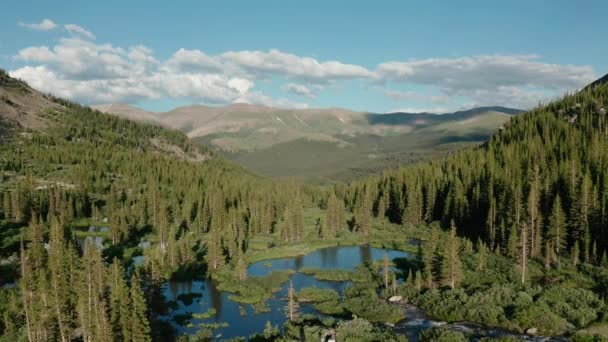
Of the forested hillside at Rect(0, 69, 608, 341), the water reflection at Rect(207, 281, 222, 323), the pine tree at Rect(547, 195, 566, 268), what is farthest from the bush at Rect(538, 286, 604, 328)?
the water reflection at Rect(207, 281, 222, 323)

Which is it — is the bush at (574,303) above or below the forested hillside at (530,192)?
below

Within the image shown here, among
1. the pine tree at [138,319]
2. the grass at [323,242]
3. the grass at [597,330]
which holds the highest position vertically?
the pine tree at [138,319]

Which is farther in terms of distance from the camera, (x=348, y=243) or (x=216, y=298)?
(x=348, y=243)

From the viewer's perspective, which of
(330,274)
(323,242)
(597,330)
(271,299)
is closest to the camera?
(597,330)

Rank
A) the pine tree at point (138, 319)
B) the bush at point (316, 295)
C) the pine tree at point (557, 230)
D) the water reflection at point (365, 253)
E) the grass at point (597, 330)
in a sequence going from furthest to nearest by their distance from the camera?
the water reflection at point (365, 253) < the pine tree at point (557, 230) < the bush at point (316, 295) < the grass at point (597, 330) < the pine tree at point (138, 319)

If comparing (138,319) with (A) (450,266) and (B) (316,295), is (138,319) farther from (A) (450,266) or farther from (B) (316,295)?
(A) (450,266)

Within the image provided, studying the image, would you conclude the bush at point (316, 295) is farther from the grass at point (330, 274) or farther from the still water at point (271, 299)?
the grass at point (330, 274)

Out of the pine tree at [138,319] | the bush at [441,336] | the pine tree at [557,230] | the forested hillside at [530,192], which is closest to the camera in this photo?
the pine tree at [138,319]

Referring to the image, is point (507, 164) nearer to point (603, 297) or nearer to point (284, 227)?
point (284, 227)

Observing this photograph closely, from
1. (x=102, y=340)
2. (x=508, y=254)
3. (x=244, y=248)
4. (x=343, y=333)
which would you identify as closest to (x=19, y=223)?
(x=244, y=248)

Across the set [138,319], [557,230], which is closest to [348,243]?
[557,230]

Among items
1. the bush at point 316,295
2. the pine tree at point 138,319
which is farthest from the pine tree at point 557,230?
the pine tree at point 138,319
